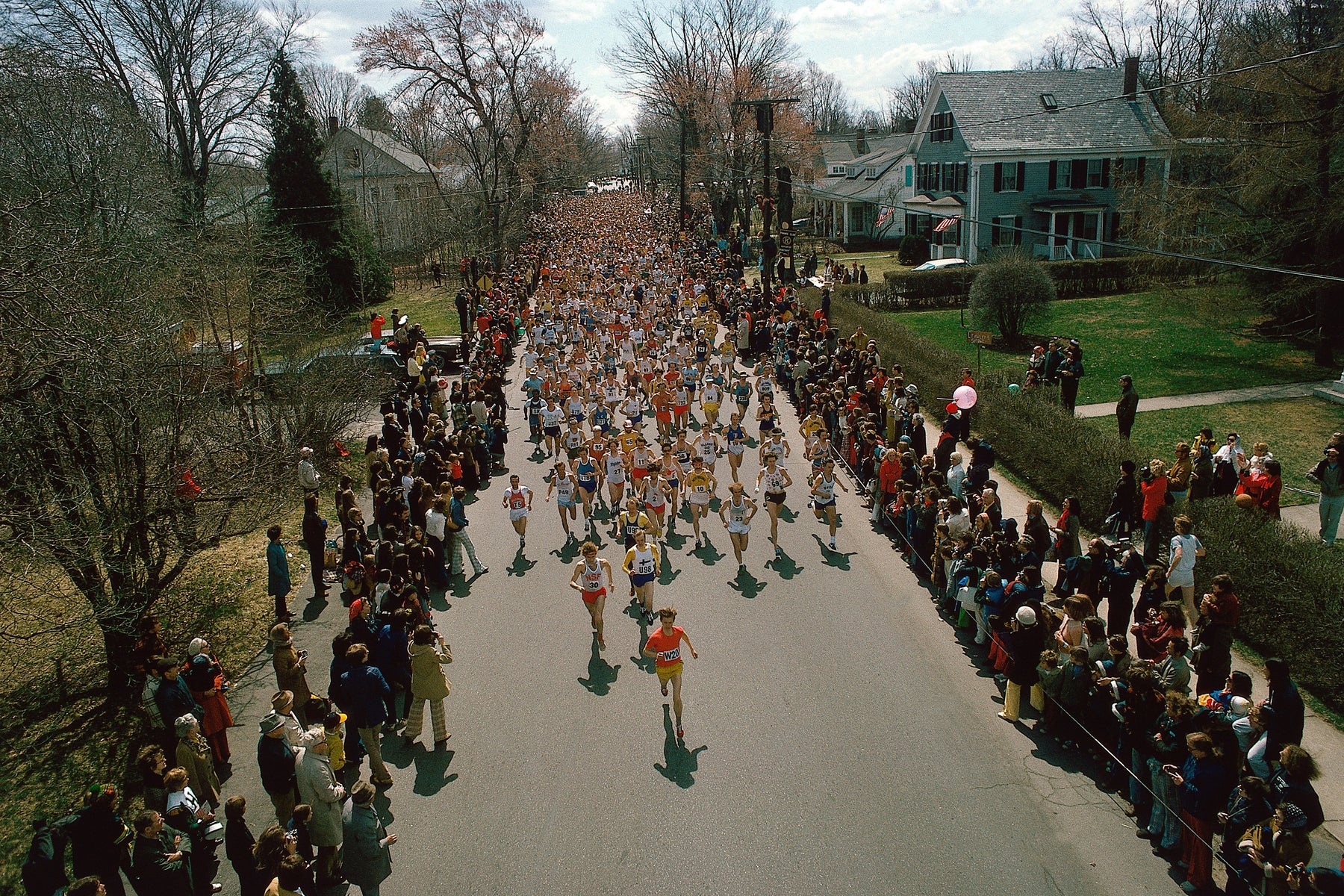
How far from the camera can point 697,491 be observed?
41.7 ft

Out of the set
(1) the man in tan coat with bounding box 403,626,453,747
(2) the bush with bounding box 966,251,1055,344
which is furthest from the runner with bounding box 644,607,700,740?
(2) the bush with bounding box 966,251,1055,344

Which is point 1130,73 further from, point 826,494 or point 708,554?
point 708,554

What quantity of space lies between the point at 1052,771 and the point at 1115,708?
0.82 metres

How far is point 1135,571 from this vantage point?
897 cm

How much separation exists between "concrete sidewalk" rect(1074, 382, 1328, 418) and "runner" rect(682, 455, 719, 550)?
936cm

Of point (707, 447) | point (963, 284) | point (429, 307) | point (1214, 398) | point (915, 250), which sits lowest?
point (1214, 398)

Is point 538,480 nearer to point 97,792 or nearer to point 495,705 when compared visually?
point 495,705

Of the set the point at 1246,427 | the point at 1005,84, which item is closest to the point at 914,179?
the point at 1005,84

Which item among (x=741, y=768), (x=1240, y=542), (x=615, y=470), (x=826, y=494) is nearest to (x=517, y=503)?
(x=615, y=470)

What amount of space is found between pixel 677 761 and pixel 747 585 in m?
3.81

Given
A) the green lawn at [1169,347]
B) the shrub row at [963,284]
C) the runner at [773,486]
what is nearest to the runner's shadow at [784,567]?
the runner at [773,486]

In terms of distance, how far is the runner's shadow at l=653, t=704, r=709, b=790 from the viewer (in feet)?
25.0

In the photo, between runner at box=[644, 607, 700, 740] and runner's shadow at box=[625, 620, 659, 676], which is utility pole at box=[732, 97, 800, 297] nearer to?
runner's shadow at box=[625, 620, 659, 676]

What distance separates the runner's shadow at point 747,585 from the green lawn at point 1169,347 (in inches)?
431
